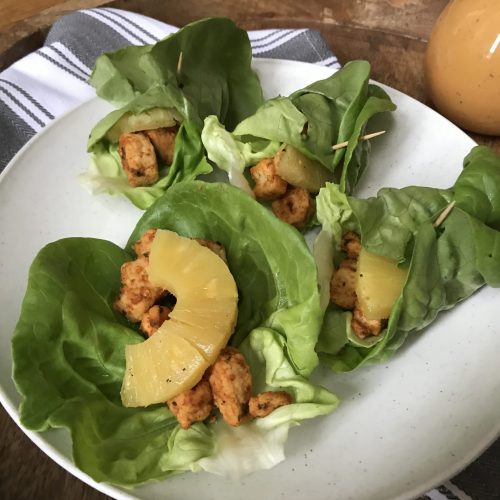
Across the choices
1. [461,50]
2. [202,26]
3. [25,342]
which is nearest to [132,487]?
[25,342]

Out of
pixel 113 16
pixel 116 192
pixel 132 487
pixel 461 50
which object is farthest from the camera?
pixel 113 16

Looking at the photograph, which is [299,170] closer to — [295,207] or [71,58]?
[295,207]

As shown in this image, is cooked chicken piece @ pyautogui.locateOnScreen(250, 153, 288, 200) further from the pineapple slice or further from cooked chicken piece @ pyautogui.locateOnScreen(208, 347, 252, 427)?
cooked chicken piece @ pyautogui.locateOnScreen(208, 347, 252, 427)

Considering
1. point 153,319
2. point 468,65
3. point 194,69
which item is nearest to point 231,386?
point 153,319

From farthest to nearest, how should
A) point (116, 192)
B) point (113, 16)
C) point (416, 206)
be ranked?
point (113, 16), point (116, 192), point (416, 206)

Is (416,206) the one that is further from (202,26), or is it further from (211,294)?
(202,26)

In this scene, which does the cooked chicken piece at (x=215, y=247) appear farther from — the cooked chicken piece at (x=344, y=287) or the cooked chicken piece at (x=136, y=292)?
the cooked chicken piece at (x=344, y=287)

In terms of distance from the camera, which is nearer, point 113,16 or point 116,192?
point 116,192
